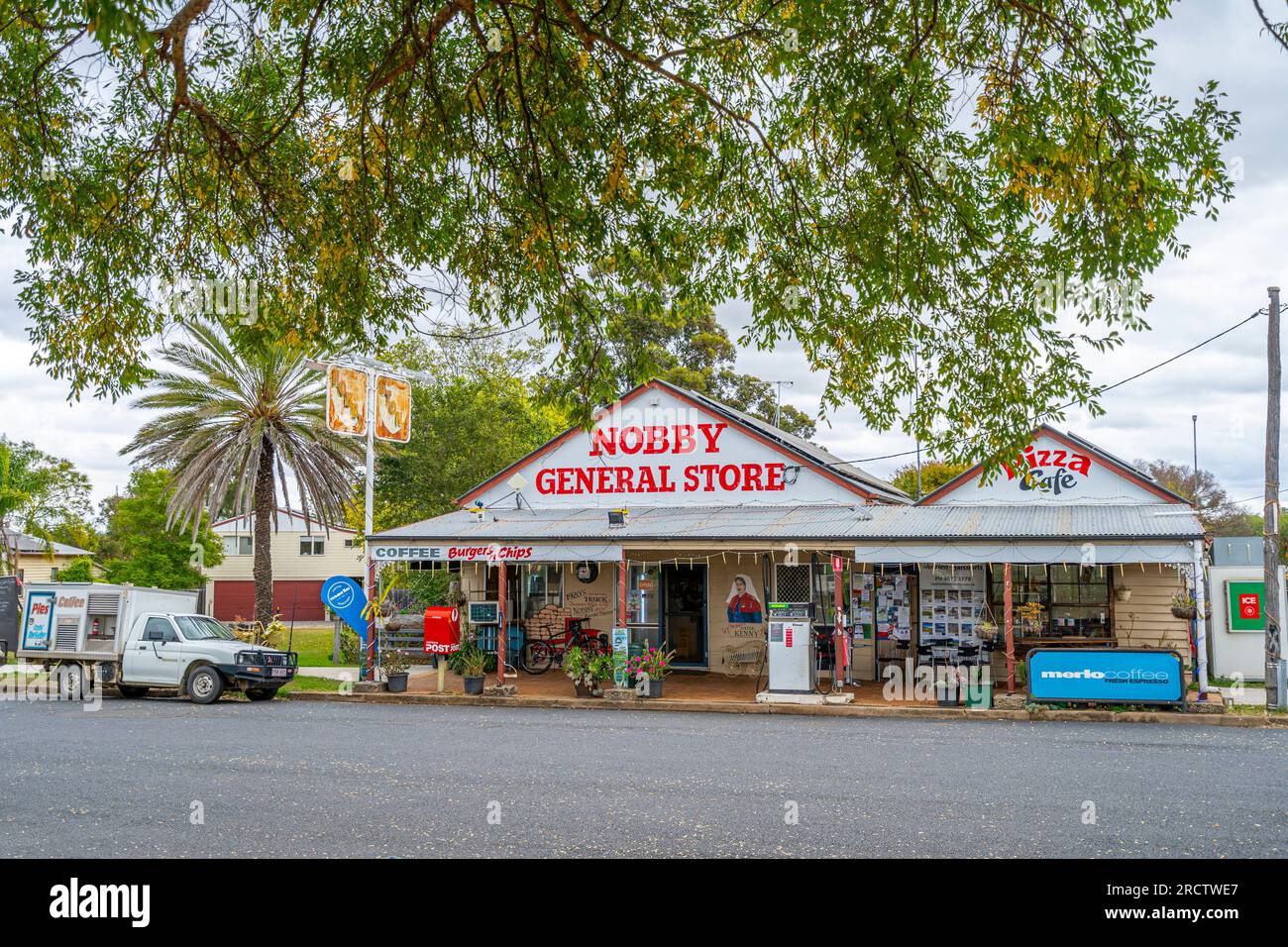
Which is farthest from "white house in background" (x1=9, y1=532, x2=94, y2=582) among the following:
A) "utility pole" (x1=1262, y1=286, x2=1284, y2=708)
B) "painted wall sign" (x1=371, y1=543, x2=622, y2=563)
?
"utility pole" (x1=1262, y1=286, x2=1284, y2=708)

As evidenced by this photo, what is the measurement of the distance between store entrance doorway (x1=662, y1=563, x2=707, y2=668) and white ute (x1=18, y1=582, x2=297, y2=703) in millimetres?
7340

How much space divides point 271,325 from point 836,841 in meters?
6.38

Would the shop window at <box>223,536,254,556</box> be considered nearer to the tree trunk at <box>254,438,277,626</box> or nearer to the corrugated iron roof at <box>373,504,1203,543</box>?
the tree trunk at <box>254,438,277,626</box>

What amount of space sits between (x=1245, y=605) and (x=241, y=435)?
2146cm

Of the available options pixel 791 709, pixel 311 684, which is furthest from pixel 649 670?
pixel 311 684

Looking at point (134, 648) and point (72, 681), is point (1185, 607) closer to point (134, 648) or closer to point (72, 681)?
point (134, 648)

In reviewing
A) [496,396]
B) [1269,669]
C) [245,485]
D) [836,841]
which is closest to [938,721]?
[1269,669]

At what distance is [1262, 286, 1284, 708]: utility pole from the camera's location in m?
17.3

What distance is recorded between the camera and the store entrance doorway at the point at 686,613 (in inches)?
861

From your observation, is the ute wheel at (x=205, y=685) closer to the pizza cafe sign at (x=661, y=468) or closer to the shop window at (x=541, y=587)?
the shop window at (x=541, y=587)

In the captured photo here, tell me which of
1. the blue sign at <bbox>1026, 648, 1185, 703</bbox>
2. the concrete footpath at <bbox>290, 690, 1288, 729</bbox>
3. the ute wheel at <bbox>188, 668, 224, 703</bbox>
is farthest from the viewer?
the ute wheel at <bbox>188, 668, 224, 703</bbox>

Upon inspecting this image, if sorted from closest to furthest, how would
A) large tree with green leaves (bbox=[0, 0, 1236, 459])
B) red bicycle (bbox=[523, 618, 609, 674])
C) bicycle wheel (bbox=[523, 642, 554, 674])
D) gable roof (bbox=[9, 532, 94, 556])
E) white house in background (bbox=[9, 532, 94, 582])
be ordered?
1. large tree with green leaves (bbox=[0, 0, 1236, 459])
2. red bicycle (bbox=[523, 618, 609, 674])
3. bicycle wheel (bbox=[523, 642, 554, 674])
4. gable roof (bbox=[9, 532, 94, 556])
5. white house in background (bbox=[9, 532, 94, 582])

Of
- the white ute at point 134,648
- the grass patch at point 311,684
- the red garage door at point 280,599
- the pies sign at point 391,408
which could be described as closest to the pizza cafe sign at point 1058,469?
the pies sign at point 391,408

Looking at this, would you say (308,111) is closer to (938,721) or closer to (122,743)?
(122,743)
